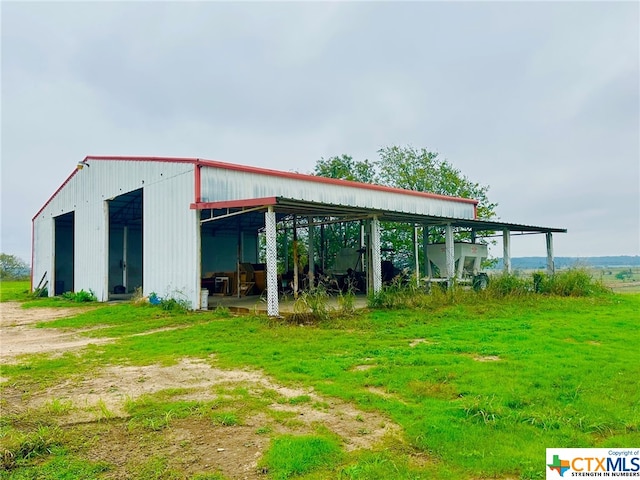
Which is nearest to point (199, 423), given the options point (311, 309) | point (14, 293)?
point (311, 309)

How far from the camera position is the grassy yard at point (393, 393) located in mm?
2977

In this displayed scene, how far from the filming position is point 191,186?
40.4 feet

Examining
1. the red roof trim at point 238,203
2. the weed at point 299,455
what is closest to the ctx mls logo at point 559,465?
the weed at point 299,455

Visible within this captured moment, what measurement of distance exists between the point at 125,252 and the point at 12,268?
27.5m

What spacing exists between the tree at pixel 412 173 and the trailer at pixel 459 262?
331 inches

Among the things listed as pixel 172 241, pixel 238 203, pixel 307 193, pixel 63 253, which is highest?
pixel 307 193

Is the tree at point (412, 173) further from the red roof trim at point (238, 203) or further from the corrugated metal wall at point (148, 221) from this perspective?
the red roof trim at point (238, 203)

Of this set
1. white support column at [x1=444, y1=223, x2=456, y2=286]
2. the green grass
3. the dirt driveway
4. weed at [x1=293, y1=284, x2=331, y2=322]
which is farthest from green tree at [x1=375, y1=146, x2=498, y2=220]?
the dirt driveway

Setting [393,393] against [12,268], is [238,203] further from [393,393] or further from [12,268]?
[12,268]

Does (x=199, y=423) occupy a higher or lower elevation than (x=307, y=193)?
lower

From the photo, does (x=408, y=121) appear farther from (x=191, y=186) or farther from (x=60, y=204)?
(x=60, y=204)

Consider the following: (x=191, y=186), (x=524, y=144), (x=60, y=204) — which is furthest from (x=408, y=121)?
(x=60, y=204)

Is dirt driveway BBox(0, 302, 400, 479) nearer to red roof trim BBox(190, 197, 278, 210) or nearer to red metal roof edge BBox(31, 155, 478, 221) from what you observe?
red roof trim BBox(190, 197, 278, 210)

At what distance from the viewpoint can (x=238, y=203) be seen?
10672 mm
